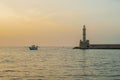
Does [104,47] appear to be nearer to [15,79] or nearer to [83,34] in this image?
[83,34]

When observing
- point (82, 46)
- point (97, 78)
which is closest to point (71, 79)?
point (97, 78)

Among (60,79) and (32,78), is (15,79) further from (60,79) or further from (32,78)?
(60,79)

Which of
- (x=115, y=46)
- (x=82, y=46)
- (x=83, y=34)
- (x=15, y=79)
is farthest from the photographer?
(x=115, y=46)

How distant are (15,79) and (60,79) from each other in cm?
475

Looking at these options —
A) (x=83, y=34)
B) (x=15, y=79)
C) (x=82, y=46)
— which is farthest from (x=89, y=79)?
(x=82, y=46)

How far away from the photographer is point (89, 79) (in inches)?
1366

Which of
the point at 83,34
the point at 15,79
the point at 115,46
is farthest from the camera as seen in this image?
the point at 115,46

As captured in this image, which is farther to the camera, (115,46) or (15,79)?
(115,46)

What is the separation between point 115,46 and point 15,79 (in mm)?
159427

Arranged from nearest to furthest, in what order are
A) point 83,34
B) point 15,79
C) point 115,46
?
point 15,79, point 83,34, point 115,46

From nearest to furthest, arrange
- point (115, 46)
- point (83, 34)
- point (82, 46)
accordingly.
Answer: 1. point (83, 34)
2. point (82, 46)
3. point (115, 46)

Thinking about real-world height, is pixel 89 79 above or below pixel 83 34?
below

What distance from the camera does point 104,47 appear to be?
629 feet

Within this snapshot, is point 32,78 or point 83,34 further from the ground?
point 83,34
